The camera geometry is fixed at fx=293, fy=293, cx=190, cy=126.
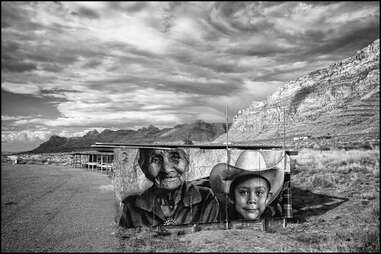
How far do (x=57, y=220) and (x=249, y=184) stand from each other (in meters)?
8.23

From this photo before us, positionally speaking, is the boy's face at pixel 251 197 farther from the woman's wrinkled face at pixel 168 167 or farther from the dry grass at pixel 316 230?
the woman's wrinkled face at pixel 168 167

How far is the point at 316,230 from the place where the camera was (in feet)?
38.2

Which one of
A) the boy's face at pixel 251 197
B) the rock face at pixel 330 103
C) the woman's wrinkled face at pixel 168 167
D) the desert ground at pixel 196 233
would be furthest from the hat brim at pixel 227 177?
the rock face at pixel 330 103

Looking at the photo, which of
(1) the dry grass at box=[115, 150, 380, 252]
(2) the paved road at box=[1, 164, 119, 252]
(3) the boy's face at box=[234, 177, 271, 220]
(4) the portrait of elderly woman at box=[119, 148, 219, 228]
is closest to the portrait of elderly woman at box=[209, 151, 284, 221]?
(3) the boy's face at box=[234, 177, 271, 220]

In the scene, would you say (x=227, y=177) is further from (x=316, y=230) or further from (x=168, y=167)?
(x=316, y=230)

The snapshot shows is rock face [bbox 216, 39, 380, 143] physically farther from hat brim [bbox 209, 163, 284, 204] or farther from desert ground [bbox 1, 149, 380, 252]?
hat brim [bbox 209, 163, 284, 204]

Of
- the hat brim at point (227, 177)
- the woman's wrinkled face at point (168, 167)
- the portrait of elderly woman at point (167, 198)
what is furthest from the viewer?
the hat brim at point (227, 177)

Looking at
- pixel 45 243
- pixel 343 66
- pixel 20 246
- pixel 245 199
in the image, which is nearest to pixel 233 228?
pixel 245 199

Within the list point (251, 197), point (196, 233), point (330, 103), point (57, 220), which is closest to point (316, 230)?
point (251, 197)

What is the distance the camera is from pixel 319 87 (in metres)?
152

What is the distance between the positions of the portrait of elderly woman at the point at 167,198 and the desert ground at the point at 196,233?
562mm

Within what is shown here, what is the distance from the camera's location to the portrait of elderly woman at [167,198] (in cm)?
1073

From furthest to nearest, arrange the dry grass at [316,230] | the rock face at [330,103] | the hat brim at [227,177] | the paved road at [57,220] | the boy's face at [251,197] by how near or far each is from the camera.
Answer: the rock face at [330,103] < the boy's face at [251,197] < the hat brim at [227,177] < the paved road at [57,220] < the dry grass at [316,230]

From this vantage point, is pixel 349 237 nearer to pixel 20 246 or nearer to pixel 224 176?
pixel 224 176
